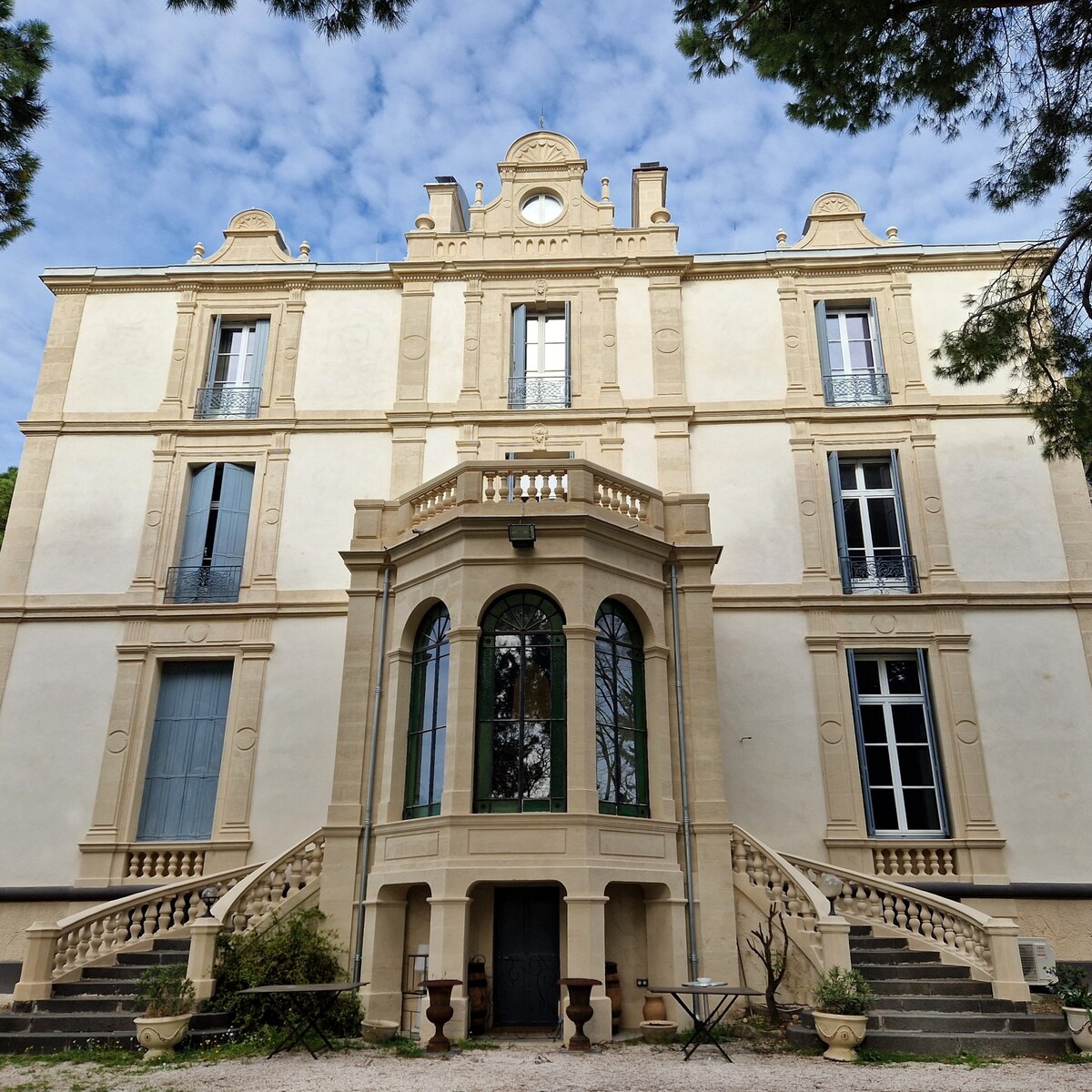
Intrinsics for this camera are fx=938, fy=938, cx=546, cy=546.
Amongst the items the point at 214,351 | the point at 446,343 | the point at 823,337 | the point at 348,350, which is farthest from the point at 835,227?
the point at 214,351

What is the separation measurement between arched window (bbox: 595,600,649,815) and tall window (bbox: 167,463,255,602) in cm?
704

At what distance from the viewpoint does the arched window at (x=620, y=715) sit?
1155 centimetres

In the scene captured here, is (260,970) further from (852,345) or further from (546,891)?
(852,345)

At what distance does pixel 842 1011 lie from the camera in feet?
31.5

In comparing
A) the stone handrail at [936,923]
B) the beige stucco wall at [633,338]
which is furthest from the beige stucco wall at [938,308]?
the stone handrail at [936,923]

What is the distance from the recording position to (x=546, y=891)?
11.5m

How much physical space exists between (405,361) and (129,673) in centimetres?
719

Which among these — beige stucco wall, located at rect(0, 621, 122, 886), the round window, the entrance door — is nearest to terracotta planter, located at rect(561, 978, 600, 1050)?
the entrance door

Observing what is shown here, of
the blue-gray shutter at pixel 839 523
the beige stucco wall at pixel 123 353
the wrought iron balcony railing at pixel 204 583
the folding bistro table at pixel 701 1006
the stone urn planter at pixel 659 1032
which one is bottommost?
the stone urn planter at pixel 659 1032

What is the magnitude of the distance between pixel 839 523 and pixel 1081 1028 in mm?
8241

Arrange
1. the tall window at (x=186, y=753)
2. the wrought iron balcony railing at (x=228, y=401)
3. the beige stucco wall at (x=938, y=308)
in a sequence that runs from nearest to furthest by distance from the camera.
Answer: the tall window at (x=186, y=753)
the beige stucco wall at (x=938, y=308)
the wrought iron balcony railing at (x=228, y=401)

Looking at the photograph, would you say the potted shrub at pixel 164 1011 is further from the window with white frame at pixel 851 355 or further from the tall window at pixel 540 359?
the window with white frame at pixel 851 355

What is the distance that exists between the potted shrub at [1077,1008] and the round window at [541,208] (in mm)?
14830

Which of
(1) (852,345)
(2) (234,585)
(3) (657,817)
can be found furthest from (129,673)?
(1) (852,345)
